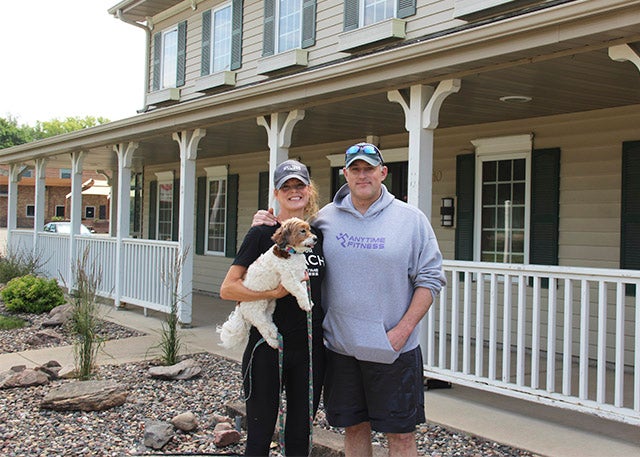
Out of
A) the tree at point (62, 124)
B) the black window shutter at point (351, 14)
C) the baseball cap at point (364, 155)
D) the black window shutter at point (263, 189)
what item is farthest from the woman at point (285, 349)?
the tree at point (62, 124)

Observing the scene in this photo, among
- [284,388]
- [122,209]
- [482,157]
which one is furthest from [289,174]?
[122,209]

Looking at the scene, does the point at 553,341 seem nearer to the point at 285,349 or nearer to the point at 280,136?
the point at 285,349

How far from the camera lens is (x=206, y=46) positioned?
11.5 m

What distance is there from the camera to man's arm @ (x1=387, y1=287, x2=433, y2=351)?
2518mm

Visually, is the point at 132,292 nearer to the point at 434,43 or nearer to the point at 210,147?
the point at 210,147

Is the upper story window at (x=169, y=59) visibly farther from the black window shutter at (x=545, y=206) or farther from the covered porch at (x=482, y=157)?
the black window shutter at (x=545, y=206)

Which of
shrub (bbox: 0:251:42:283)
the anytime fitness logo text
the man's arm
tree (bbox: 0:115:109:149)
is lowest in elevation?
shrub (bbox: 0:251:42:283)

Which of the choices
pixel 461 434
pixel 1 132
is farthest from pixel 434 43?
pixel 1 132

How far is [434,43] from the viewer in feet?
15.7

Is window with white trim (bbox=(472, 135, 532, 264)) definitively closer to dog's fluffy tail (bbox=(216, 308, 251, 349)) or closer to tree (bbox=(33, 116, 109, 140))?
dog's fluffy tail (bbox=(216, 308, 251, 349))

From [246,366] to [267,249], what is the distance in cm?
49

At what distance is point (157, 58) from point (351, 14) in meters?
5.76

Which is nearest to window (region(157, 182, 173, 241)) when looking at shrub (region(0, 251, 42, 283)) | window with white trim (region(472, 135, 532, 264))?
shrub (region(0, 251, 42, 283))

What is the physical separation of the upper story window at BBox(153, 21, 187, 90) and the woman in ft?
32.8
